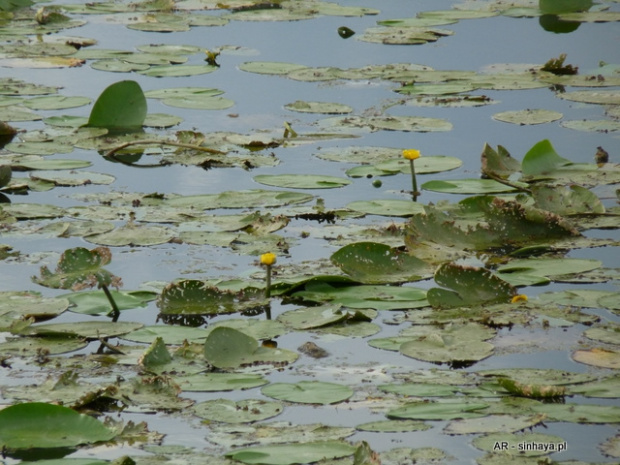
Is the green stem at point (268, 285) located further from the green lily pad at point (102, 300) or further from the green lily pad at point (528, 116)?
the green lily pad at point (528, 116)

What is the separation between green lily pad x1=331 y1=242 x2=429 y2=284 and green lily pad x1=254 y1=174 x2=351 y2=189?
2.37 ft

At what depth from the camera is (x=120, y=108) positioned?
4523mm

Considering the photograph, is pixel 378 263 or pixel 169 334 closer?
pixel 169 334

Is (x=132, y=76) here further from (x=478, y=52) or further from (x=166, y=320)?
(x=166, y=320)

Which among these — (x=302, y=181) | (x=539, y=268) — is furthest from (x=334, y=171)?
(x=539, y=268)

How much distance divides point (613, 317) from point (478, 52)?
3.33m

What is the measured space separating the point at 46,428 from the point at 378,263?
47.3 inches

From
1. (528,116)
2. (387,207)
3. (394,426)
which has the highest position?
(528,116)

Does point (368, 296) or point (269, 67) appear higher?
point (269, 67)

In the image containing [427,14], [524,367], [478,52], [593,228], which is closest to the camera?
[524,367]

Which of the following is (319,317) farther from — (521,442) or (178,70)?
(178,70)

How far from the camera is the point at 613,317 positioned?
2846mm

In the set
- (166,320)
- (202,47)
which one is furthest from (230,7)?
(166,320)

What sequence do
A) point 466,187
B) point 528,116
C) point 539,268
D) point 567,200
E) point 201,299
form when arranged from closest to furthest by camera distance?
point 201,299, point 539,268, point 567,200, point 466,187, point 528,116
